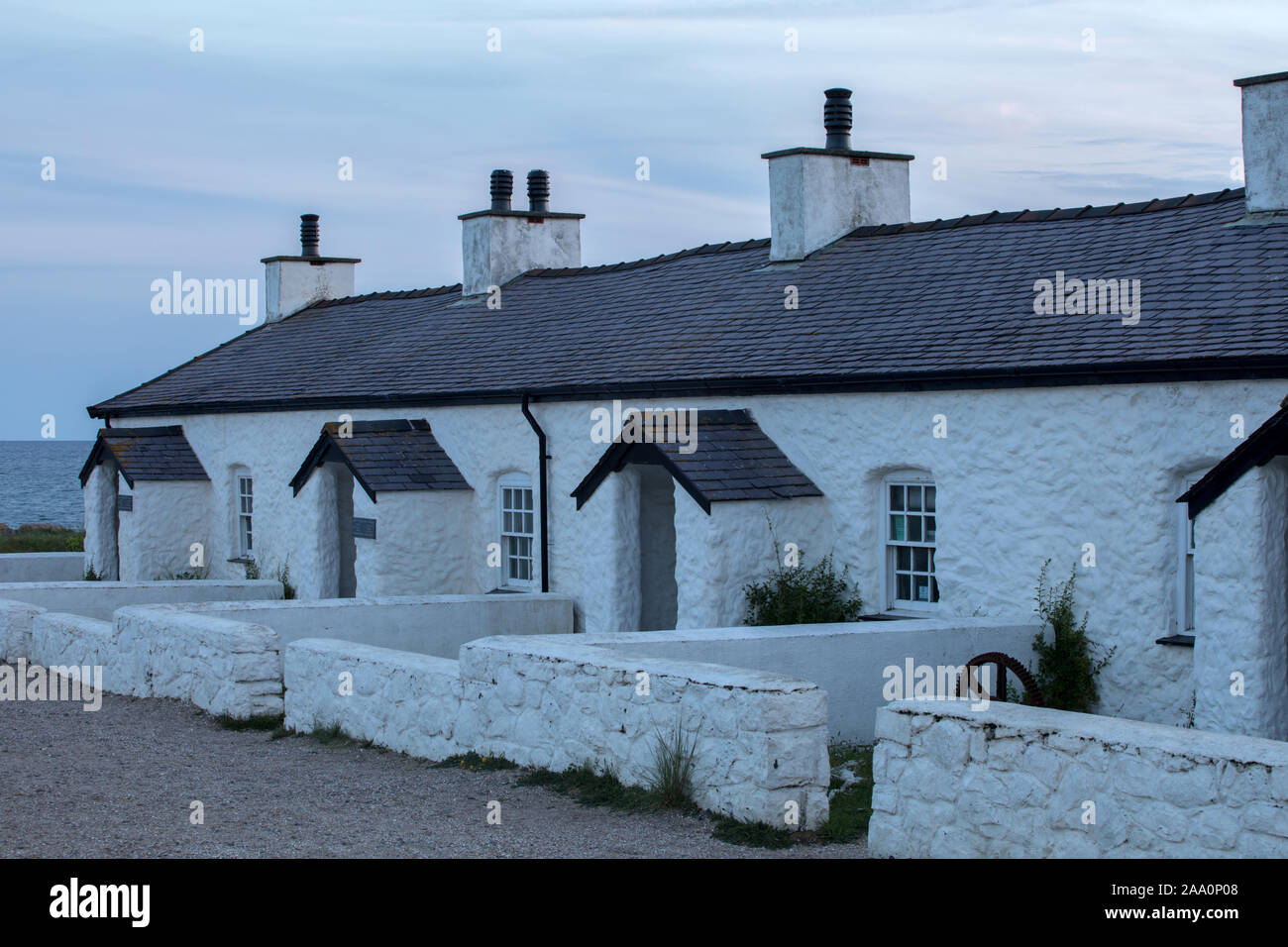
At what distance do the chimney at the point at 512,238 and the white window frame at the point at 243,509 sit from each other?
14.2 ft

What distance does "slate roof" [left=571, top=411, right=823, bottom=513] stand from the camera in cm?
1352

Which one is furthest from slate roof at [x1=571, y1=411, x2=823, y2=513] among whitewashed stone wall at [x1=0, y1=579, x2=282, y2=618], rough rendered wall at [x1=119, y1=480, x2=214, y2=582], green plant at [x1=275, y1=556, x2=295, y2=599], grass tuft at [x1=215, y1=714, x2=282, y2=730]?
rough rendered wall at [x1=119, y1=480, x2=214, y2=582]

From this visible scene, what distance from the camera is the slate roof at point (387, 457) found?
57.5 ft

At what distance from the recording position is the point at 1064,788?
6.63m

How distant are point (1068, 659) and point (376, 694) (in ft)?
17.7

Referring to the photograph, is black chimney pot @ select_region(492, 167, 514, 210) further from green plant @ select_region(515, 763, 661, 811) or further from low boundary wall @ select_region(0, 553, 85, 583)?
green plant @ select_region(515, 763, 661, 811)

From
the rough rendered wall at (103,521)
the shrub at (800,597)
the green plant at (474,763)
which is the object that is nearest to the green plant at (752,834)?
the green plant at (474,763)

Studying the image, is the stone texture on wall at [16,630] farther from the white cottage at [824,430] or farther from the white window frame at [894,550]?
the white window frame at [894,550]

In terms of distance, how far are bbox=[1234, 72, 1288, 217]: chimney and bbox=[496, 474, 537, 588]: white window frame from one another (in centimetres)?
808

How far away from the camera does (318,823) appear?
816 centimetres

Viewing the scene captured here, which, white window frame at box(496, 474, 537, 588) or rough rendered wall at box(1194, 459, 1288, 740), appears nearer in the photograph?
rough rendered wall at box(1194, 459, 1288, 740)

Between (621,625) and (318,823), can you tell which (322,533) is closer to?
(621,625)
